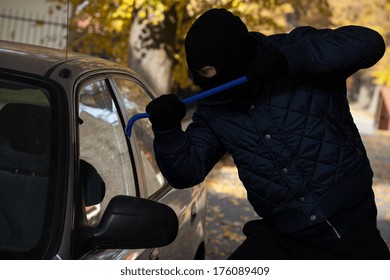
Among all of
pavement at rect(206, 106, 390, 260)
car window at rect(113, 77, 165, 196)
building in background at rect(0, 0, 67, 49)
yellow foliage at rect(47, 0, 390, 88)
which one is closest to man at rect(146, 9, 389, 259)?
car window at rect(113, 77, 165, 196)

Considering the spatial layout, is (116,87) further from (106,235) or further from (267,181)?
(106,235)

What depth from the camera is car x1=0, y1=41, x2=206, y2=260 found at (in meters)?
2.71

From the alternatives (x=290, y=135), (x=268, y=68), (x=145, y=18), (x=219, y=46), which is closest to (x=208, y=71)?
(x=219, y=46)

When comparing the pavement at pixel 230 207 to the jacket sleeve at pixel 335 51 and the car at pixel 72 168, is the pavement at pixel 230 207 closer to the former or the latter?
the car at pixel 72 168

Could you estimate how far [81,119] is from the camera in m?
3.34

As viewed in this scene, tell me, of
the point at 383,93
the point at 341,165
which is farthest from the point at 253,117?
the point at 383,93

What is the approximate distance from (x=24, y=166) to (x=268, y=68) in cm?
93

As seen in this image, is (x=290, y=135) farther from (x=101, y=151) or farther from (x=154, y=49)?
(x=154, y=49)

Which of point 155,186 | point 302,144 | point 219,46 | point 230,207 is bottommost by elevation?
point 230,207

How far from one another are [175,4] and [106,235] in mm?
7414

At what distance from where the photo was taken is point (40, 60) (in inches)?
132

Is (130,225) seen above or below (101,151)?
above

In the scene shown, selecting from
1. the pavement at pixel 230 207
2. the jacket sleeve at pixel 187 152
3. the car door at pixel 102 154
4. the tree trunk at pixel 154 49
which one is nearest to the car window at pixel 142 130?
the car door at pixel 102 154

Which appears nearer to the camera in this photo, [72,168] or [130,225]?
[130,225]
